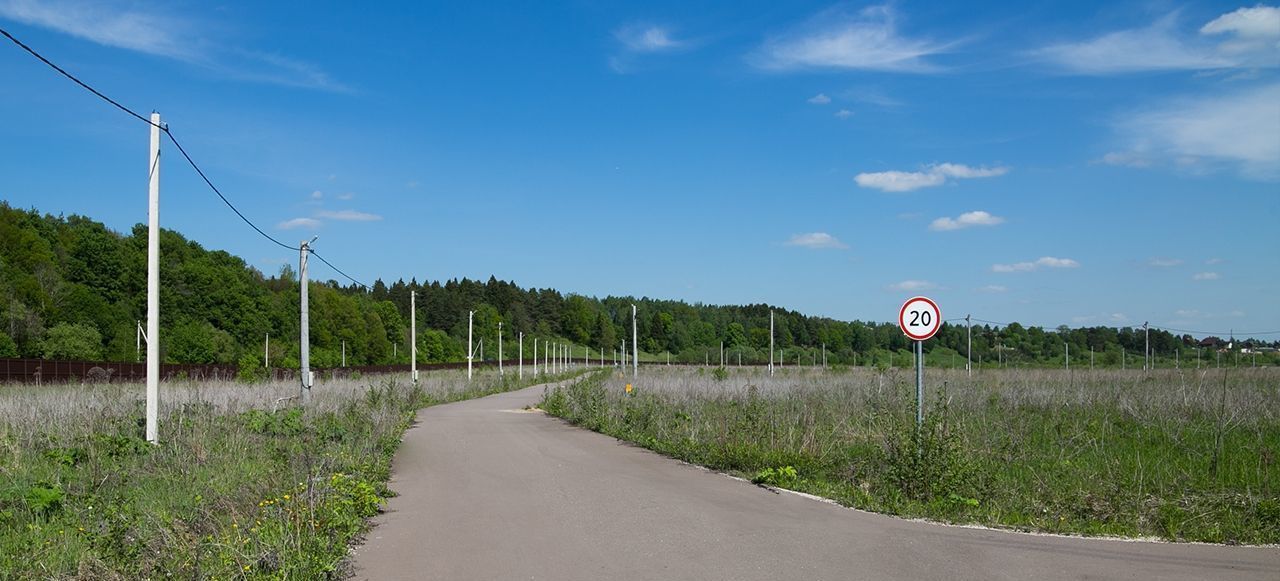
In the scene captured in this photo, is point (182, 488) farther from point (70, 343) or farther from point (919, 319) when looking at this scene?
point (70, 343)

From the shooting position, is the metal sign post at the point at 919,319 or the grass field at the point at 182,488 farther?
the metal sign post at the point at 919,319

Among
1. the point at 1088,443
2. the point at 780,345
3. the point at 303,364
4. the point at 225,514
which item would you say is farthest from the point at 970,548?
the point at 780,345

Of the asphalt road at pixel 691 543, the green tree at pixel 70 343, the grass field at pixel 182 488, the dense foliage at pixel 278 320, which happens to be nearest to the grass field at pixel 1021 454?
the asphalt road at pixel 691 543

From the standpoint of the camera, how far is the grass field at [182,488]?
284 inches

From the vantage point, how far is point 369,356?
112562 millimetres

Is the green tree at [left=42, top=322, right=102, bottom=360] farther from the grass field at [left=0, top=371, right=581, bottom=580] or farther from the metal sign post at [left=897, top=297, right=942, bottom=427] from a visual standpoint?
the metal sign post at [left=897, top=297, right=942, bottom=427]

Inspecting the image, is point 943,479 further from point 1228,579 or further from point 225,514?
point 225,514

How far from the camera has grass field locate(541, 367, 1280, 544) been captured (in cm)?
999

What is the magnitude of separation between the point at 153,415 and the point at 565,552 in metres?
9.21

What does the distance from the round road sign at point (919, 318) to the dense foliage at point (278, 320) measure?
36.6m

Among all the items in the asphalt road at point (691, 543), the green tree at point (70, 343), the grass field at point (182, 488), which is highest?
the green tree at point (70, 343)

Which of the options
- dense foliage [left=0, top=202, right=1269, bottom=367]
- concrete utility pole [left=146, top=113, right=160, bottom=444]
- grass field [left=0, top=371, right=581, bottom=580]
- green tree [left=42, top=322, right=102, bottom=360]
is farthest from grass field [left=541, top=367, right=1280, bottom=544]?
green tree [left=42, top=322, right=102, bottom=360]

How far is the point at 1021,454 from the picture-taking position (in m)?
14.7

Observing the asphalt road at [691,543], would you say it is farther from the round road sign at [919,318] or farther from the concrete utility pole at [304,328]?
the concrete utility pole at [304,328]
